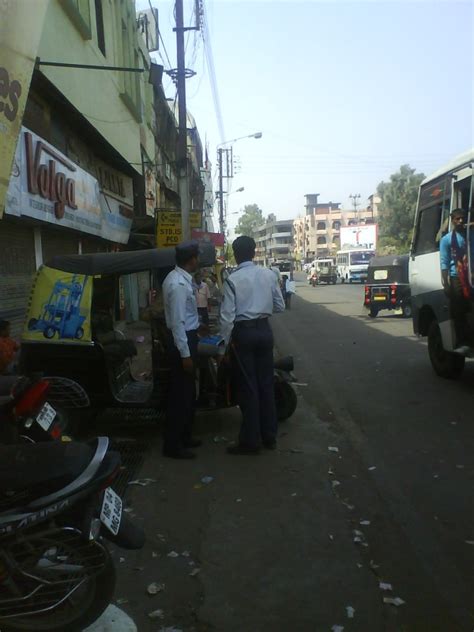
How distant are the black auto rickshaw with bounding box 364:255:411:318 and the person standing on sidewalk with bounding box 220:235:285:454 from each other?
588 inches

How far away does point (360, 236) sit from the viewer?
186 ft

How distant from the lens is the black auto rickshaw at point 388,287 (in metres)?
19.8

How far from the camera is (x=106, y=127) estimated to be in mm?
13984

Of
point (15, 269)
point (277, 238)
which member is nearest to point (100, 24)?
point (15, 269)

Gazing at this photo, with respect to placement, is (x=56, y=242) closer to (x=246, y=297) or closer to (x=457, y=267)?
(x=246, y=297)

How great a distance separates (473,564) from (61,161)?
30.5 ft

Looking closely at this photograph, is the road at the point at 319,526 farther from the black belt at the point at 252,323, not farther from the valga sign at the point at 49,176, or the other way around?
the valga sign at the point at 49,176

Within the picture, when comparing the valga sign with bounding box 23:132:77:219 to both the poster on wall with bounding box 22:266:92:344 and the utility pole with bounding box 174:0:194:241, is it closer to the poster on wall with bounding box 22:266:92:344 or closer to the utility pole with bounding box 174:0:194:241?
the poster on wall with bounding box 22:266:92:344

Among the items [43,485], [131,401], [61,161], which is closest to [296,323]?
[61,161]

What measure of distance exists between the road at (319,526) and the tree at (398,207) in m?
65.3

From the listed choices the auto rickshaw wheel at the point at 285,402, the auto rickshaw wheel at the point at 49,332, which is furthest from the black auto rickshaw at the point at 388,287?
the auto rickshaw wheel at the point at 49,332

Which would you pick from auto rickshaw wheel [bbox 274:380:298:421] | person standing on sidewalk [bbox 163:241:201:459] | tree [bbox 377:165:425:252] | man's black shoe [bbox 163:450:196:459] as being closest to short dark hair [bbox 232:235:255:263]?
person standing on sidewalk [bbox 163:241:201:459]

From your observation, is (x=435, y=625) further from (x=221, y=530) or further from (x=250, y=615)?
(x=221, y=530)

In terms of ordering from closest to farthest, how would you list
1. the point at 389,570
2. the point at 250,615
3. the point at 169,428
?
the point at 250,615 → the point at 389,570 → the point at 169,428
